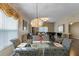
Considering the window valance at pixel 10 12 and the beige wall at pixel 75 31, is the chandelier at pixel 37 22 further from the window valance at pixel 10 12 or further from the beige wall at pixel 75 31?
the beige wall at pixel 75 31

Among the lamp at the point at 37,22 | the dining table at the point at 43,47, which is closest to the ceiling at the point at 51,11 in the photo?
the lamp at the point at 37,22

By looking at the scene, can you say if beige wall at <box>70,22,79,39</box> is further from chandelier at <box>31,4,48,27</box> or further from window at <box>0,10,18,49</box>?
window at <box>0,10,18,49</box>

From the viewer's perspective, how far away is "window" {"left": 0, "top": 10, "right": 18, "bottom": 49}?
2662 mm

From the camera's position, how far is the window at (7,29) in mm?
2662

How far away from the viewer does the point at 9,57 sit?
232cm

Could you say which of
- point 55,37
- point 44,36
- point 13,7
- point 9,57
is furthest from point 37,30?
point 9,57

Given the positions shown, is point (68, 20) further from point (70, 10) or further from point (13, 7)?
point (13, 7)

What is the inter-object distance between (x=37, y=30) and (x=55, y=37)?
1.81ft

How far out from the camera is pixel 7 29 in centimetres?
275

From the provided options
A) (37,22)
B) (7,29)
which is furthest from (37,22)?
(7,29)

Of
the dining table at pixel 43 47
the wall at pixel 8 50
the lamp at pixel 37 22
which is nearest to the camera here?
the wall at pixel 8 50

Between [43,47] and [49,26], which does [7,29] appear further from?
[49,26]

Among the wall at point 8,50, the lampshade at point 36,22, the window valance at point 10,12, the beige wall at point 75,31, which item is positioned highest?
the window valance at point 10,12

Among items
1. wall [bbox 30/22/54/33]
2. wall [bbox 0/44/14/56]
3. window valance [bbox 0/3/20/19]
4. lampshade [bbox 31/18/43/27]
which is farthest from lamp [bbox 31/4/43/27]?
wall [bbox 0/44/14/56]
